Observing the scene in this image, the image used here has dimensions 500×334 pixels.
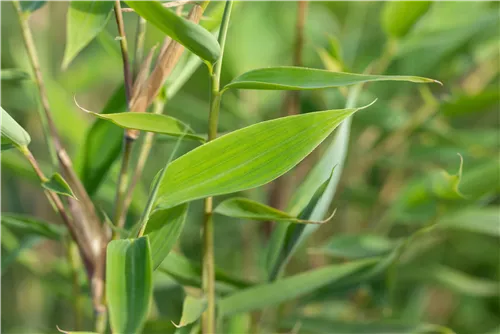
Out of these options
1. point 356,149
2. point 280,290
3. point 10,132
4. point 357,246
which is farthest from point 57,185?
point 356,149

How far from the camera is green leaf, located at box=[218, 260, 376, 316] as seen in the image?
0.40m

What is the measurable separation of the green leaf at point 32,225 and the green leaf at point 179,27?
0.17 meters

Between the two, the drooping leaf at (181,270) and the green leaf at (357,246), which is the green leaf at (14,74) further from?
the green leaf at (357,246)

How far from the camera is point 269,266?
1.30 ft

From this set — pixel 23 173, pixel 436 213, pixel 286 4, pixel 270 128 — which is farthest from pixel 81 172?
pixel 286 4

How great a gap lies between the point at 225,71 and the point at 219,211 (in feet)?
0.90

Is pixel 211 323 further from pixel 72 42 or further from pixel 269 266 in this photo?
pixel 72 42

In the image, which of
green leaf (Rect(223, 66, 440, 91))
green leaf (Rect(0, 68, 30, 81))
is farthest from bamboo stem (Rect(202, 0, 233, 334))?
green leaf (Rect(0, 68, 30, 81))

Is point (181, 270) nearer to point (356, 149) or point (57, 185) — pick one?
point (57, 185)

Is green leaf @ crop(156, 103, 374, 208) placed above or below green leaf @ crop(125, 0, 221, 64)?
below

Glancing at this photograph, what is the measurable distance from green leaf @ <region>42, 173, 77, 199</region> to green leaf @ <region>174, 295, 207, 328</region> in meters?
0.08

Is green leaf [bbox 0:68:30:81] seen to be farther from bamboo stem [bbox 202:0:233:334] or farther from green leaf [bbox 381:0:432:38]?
green leaf [bbox 381:0:432:38]

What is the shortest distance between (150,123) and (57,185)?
0.06 meters

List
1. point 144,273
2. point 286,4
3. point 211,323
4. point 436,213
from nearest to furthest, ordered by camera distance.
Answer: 1. point 144,273
2. point 211,323
3. point 436,213
4. point 286,4
